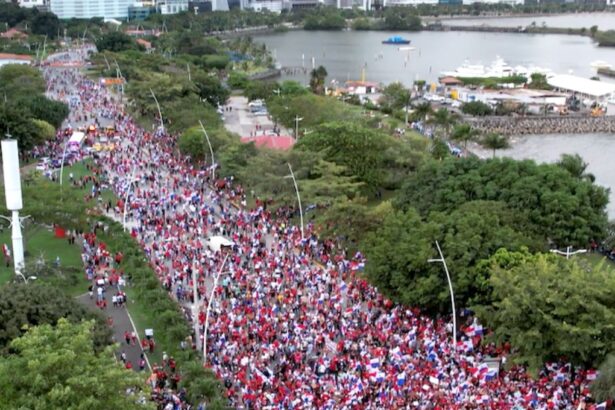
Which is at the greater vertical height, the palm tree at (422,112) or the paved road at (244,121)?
the palm tree at (422,112)

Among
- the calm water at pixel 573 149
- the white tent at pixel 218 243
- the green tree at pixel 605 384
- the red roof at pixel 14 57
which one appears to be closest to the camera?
the green tree at pixel 605 384

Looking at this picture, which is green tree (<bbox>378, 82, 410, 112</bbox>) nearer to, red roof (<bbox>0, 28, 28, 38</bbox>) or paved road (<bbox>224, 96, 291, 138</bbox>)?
paved road (<bbox>224, 96, 291, 138</bbox>)

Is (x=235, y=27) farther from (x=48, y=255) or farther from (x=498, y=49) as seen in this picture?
(x=48, y=255)

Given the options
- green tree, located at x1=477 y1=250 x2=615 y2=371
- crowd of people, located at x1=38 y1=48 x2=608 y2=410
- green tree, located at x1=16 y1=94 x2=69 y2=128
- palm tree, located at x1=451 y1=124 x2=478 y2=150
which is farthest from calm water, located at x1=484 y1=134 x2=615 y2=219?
green tree, located at x1=16 y1=94 x2=69 y2=128

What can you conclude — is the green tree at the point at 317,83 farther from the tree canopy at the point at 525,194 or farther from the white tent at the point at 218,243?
the white tent at the point at 218,243

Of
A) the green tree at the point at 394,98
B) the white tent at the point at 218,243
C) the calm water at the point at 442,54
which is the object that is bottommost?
the white tent at the point at 218,243

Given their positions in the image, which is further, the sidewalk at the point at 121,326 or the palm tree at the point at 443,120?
the palm tree at the point at 443,120

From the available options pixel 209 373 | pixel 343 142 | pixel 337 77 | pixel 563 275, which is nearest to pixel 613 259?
pixel 563 275

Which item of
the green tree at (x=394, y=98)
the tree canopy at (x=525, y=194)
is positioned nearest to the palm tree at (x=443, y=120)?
the green tree at (x=394, y=98)
